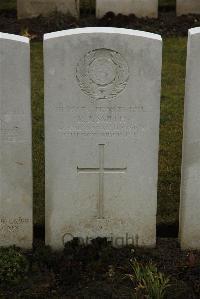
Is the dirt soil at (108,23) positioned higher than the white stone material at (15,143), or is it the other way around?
the dirt soil at (108,23)

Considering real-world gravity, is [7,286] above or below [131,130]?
below

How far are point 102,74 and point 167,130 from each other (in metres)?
3.15

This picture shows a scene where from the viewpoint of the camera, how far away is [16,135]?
5.42 meters

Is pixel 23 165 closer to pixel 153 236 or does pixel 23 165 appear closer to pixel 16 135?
pixel 16 135

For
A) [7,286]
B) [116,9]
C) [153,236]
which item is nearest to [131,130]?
[153,236]

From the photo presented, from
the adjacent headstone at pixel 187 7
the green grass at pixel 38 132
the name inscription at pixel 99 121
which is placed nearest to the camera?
the name inscription at pixel 99 121

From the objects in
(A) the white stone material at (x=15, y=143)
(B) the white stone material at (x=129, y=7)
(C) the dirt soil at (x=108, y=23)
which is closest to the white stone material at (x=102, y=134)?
(A) the white stone material at (x=15, y=143)

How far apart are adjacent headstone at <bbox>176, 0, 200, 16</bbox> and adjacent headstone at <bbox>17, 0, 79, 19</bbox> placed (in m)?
1.87

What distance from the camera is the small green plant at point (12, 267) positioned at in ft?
17.3

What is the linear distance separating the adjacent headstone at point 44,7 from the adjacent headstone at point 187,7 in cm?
187

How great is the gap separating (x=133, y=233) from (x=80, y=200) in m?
0.51

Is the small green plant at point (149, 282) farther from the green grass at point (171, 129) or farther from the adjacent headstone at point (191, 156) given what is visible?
the green grass at point (171, 129)

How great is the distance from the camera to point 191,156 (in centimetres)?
552

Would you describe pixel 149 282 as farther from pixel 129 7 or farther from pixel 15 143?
pixel 129 7
